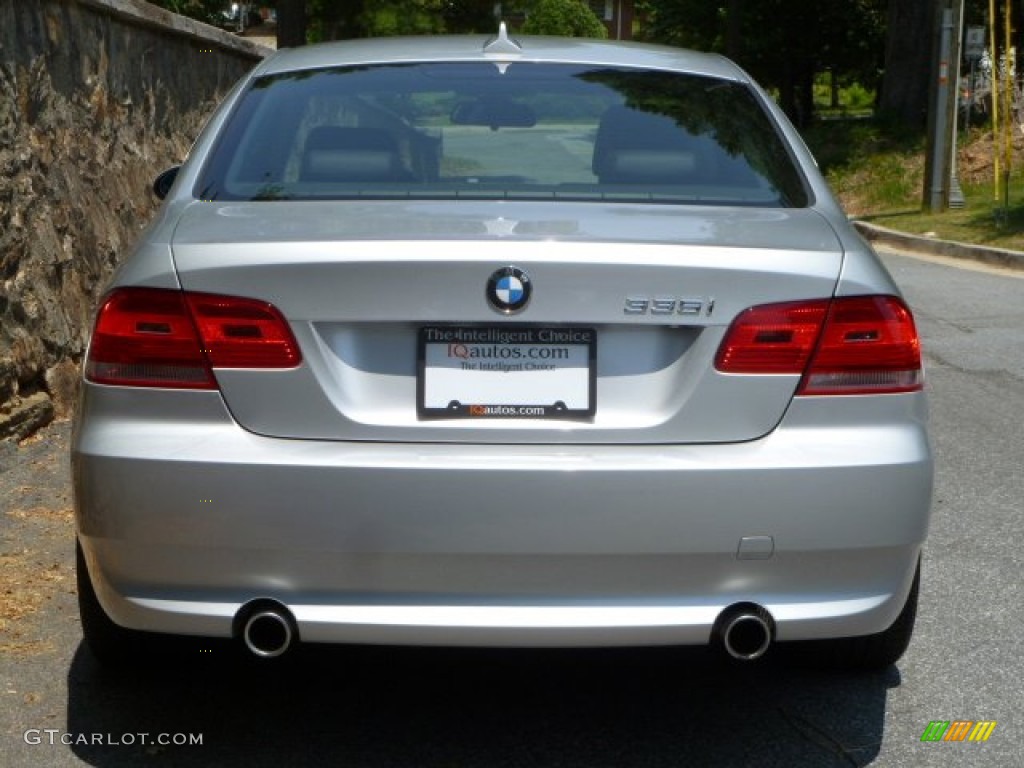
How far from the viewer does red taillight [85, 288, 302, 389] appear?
141 inches

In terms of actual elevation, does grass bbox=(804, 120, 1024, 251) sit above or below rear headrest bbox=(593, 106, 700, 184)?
below

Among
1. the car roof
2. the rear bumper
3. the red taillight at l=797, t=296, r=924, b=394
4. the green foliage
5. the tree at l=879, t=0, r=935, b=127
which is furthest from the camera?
the green foliage

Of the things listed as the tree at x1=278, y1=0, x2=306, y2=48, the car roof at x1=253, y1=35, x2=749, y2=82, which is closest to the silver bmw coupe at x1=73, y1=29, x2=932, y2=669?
the car roof at x1=253, y1=35, x2=749, y2=82

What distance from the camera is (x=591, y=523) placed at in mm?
3529

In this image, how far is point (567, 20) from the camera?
94.8 meters

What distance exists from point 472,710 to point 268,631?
0.82 meters

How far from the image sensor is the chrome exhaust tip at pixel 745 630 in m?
3.62

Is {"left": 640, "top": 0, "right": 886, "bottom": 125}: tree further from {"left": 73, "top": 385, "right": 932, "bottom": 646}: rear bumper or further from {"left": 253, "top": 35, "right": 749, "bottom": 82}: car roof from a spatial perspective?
{"left": 73, "top": 385, "right": 932, "bottom": 646}: rear bumper

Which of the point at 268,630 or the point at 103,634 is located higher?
the point at 268,630

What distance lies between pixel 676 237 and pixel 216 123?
1.47 meters

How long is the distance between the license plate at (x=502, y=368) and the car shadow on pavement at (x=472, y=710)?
0.87 meters

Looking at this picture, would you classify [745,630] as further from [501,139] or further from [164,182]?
[164,182]

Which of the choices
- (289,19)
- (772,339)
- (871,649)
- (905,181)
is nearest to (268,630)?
(772,339)
